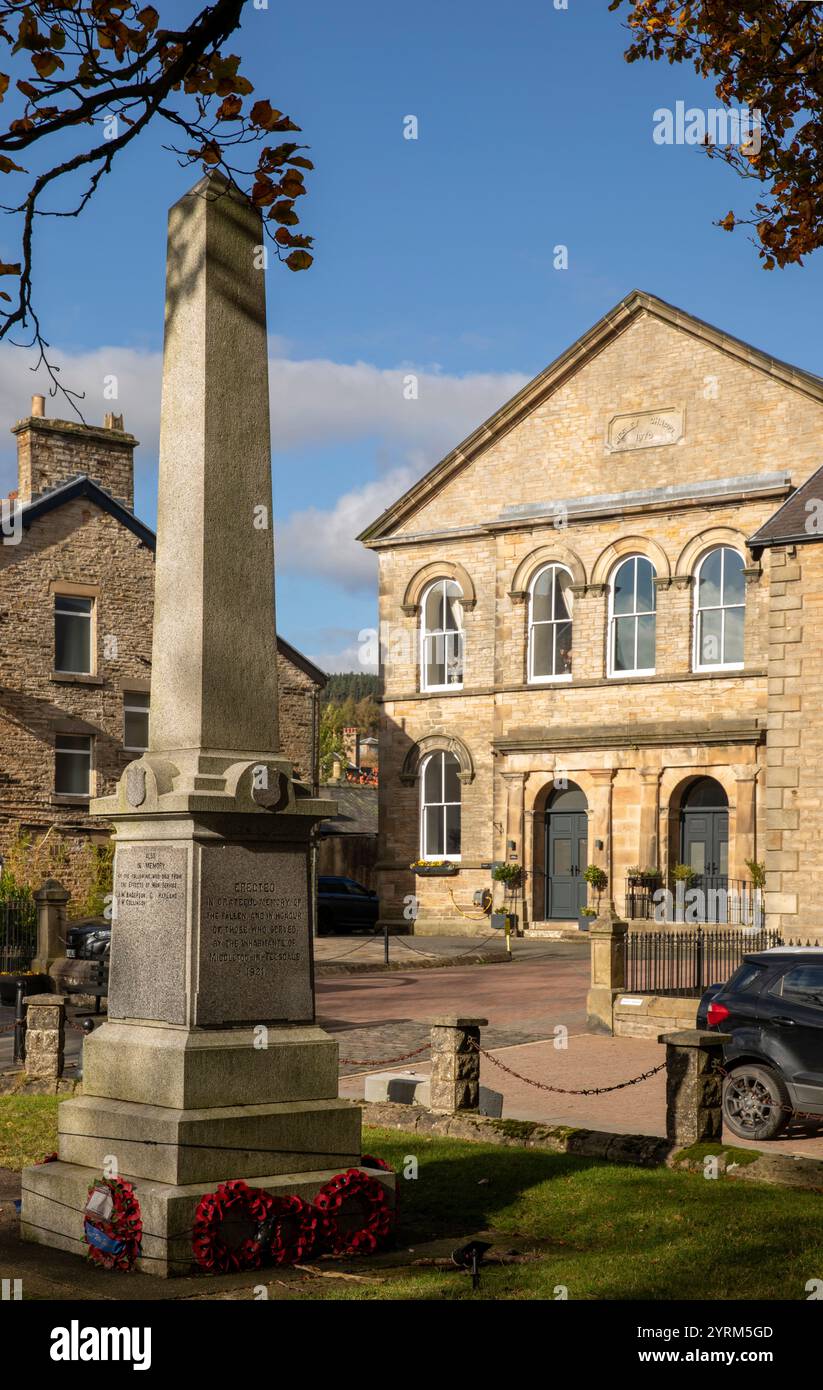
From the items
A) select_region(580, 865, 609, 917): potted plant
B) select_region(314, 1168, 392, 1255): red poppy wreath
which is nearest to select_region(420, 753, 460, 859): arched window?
select_region(580, 865, 609, 917): potted plant

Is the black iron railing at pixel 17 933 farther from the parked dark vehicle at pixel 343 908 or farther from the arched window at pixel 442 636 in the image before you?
the arched window at pixel 442 636

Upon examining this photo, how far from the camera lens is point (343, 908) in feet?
130

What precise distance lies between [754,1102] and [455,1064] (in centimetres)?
258

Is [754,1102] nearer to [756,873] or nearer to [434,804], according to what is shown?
[756,873]

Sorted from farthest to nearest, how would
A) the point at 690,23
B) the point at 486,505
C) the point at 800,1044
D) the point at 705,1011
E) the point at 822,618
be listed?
the point at 486,505 → the point at 822,618 → the point at 705,1011 → the point at 800,1044 → the point at 690,23

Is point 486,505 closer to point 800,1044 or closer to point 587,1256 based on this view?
point 800,1044

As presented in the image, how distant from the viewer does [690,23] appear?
994cm

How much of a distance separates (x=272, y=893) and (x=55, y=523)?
27333mm

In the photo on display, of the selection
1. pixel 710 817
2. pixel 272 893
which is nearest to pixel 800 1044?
pixel 272 893

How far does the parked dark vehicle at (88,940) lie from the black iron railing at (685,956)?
7751 millimetres

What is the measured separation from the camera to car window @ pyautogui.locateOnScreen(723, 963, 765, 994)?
44.5 ft

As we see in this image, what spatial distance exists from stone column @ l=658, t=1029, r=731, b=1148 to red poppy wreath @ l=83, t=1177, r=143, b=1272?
4.32m

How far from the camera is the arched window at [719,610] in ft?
112

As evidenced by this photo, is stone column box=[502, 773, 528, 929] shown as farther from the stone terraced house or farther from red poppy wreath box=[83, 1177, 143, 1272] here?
red poppy wreath box=[83, 1177, 143, 1272]
